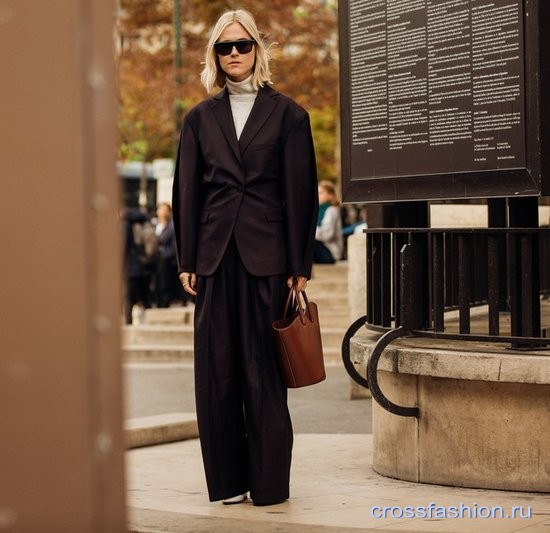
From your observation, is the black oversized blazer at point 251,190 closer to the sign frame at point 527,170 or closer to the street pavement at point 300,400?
the sign frame at point 527,170

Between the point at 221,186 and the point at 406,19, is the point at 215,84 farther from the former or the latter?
the point at 406,19

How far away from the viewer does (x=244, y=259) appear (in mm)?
5703

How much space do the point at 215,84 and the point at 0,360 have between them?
396cm

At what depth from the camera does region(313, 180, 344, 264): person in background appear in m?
17.0

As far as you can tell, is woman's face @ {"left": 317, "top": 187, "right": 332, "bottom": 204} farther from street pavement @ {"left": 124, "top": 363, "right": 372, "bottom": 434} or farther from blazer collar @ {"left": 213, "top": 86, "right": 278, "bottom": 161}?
blazer collar @ {"left": 213, "top": 86, "right": 278, "bottom": 161}

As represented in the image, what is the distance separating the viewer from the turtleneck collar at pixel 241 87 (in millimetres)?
5923

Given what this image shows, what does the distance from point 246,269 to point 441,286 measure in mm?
1031

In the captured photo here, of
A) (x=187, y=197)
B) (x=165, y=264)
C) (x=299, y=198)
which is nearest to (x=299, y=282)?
(x=299, y=198)

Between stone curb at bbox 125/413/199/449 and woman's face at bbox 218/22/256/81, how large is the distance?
9.48 feet

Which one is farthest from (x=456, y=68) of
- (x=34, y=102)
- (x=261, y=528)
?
(x=34, y=102)

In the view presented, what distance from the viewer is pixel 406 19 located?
21.2 ft

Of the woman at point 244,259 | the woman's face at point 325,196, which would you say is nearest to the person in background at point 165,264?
the woman's face at point 325,196

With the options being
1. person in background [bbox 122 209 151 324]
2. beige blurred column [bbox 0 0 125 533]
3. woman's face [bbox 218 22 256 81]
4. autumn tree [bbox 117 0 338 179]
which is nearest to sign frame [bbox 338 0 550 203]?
woman's face [bbox 218 22 256 81]
